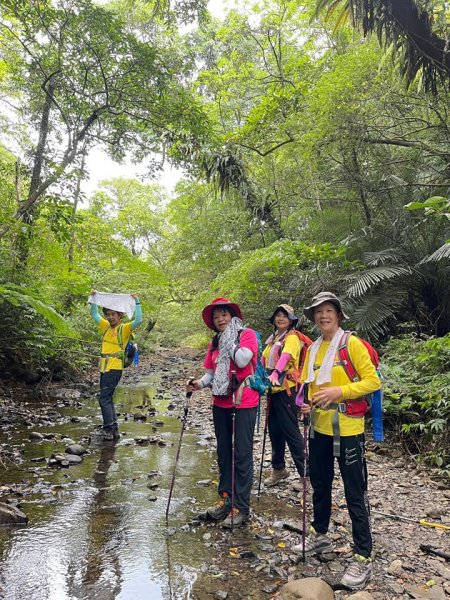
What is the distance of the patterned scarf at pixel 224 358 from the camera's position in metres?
4.32

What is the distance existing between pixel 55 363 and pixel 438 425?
1026 centimetres

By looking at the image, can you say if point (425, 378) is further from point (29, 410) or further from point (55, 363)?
point (55, 363)

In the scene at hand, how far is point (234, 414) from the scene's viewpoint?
4340 mm

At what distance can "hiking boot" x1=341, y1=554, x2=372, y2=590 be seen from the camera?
3252 mm

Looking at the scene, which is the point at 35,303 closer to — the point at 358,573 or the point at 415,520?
the point at 358,573

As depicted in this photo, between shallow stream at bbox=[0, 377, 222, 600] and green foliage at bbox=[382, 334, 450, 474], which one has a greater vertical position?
green foliage at bbox=[382, 334, 450, 474]

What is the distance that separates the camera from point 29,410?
9.09 metres

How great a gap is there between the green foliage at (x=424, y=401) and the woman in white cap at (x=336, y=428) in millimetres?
2711

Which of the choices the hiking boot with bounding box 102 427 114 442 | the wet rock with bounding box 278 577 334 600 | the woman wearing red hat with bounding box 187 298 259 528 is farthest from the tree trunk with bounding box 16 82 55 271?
the wet rock with bounding box 278 577 334 600

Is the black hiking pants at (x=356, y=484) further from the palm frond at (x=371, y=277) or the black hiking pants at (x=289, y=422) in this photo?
the palm frond at (x=371, y=277)

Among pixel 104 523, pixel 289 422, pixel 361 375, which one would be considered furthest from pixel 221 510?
pixel 361 375

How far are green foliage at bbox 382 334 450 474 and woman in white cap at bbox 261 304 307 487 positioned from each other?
211cm

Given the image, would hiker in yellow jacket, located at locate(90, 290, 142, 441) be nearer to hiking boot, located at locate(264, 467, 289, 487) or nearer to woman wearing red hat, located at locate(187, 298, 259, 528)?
hiking boot, located at locate(264, 467, 289, 487)

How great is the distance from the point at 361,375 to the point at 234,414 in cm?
146
